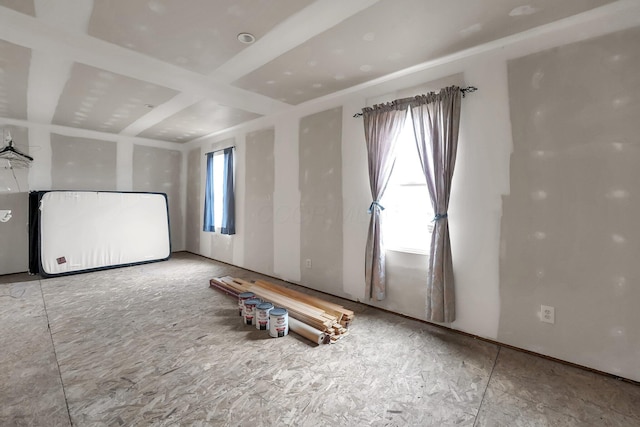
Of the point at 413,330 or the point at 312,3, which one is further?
the point at 413,330

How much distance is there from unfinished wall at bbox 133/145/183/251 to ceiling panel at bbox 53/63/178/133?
1168 millimetres

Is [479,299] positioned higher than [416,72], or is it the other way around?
[416,72]

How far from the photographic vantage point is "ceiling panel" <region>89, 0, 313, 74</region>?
1.99 metres

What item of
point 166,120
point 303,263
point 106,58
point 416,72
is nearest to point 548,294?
point 416,72

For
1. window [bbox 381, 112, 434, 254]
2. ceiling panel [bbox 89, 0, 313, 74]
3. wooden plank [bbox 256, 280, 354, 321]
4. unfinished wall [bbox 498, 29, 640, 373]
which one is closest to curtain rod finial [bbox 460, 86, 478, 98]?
unfinished wall [bbox 498, 29, 640, 373]

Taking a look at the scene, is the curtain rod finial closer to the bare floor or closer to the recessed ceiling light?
the recessed ceiling light

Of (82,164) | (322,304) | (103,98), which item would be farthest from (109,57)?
(82,164)

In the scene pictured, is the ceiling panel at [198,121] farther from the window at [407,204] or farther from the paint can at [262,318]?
the paint can at [262,318]

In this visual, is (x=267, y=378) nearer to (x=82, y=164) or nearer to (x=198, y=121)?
(x=198, y=121)

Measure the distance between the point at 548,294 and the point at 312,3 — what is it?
9.07 feet

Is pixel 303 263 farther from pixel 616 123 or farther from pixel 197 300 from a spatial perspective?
pixel 616 123

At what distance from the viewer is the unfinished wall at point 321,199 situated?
3.67m

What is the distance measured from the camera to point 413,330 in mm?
2775

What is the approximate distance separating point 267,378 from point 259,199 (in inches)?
124
